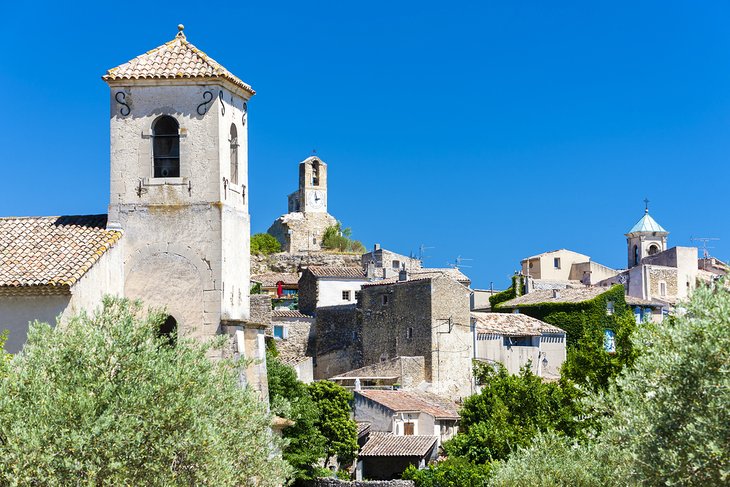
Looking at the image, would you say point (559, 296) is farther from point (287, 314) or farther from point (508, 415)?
point (508, 415)

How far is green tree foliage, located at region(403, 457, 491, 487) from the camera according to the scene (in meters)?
50.2

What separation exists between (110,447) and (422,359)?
4583cm

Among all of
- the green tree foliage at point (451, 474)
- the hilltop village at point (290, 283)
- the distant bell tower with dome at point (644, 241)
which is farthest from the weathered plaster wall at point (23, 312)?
the distant bell tower with dome at point (644, 241)

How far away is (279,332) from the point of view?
2921 inches

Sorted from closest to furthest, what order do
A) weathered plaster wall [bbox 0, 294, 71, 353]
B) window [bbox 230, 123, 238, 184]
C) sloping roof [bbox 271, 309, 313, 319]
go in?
weathered plaster wall [bbox 0, 294, 71, 353]
window [bbox 230, 123, 238, 184]
sloping roof [bbox 271, 309, 313, 319]

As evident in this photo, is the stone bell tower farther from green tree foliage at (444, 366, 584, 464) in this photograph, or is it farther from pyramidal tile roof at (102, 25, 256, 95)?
green tree foliage at (444, 366, 584, 464)

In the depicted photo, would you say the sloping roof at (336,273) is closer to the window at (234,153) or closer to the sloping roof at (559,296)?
the sloping roof at (559,296)

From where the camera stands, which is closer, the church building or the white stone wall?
the church building

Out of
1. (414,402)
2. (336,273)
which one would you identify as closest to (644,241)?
(336,273)

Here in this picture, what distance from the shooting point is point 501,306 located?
82.6 meters

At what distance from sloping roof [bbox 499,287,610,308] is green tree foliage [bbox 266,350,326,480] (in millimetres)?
27375

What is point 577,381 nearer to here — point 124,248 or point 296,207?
point 124,248

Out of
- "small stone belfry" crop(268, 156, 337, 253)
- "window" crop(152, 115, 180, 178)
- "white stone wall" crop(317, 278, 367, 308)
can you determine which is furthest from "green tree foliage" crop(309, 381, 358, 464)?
"small stone belfry" crop(268, 156, 337, 253)

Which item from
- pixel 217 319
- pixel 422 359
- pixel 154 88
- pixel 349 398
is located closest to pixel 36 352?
pixel 217 319
